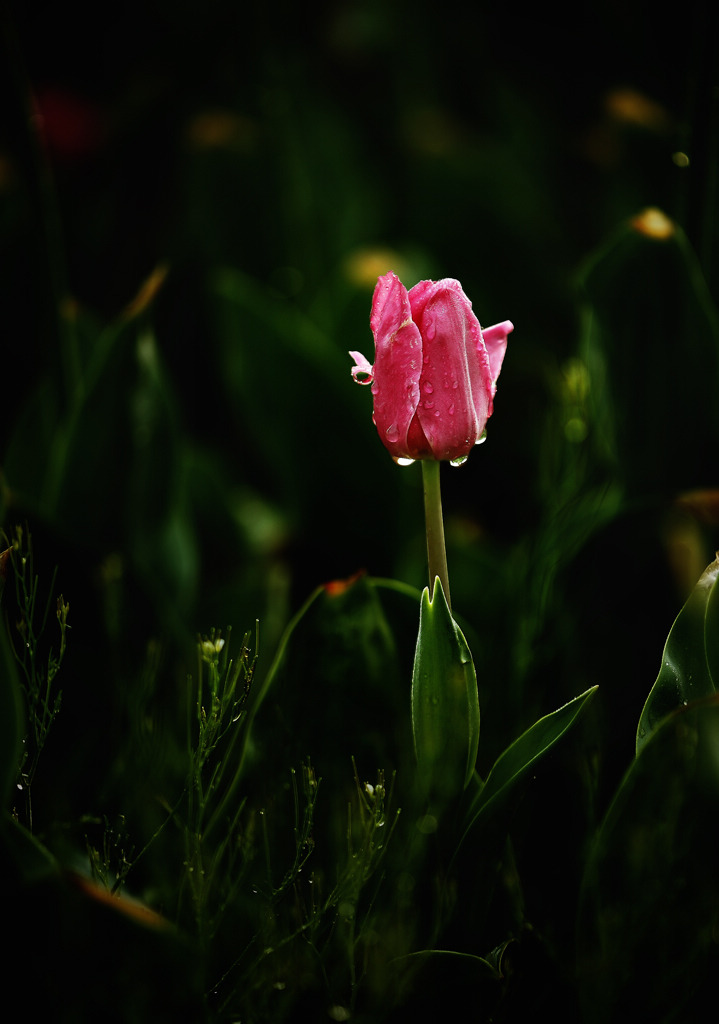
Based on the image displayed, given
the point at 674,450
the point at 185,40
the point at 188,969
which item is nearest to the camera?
the point at 188,969

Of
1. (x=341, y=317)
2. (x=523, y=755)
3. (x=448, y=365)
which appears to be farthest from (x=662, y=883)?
(x=341, y=317)

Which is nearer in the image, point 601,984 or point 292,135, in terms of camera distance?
point 601,984

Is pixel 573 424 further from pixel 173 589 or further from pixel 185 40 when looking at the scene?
pixel 185 40

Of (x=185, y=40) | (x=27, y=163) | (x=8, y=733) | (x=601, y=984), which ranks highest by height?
(x=185, y=40)

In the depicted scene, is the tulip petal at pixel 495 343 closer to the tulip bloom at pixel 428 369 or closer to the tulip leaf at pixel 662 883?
the tulip bloom at pixel 428 369

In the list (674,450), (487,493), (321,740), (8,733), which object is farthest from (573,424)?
(8,733)

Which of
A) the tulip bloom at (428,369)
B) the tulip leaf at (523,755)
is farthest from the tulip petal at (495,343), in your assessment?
the tulip leaf at (523,755)

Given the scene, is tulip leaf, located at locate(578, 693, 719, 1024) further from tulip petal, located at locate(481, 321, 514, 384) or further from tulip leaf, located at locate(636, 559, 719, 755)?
tulip petal, located at locate(481, 321, 514, 384)
